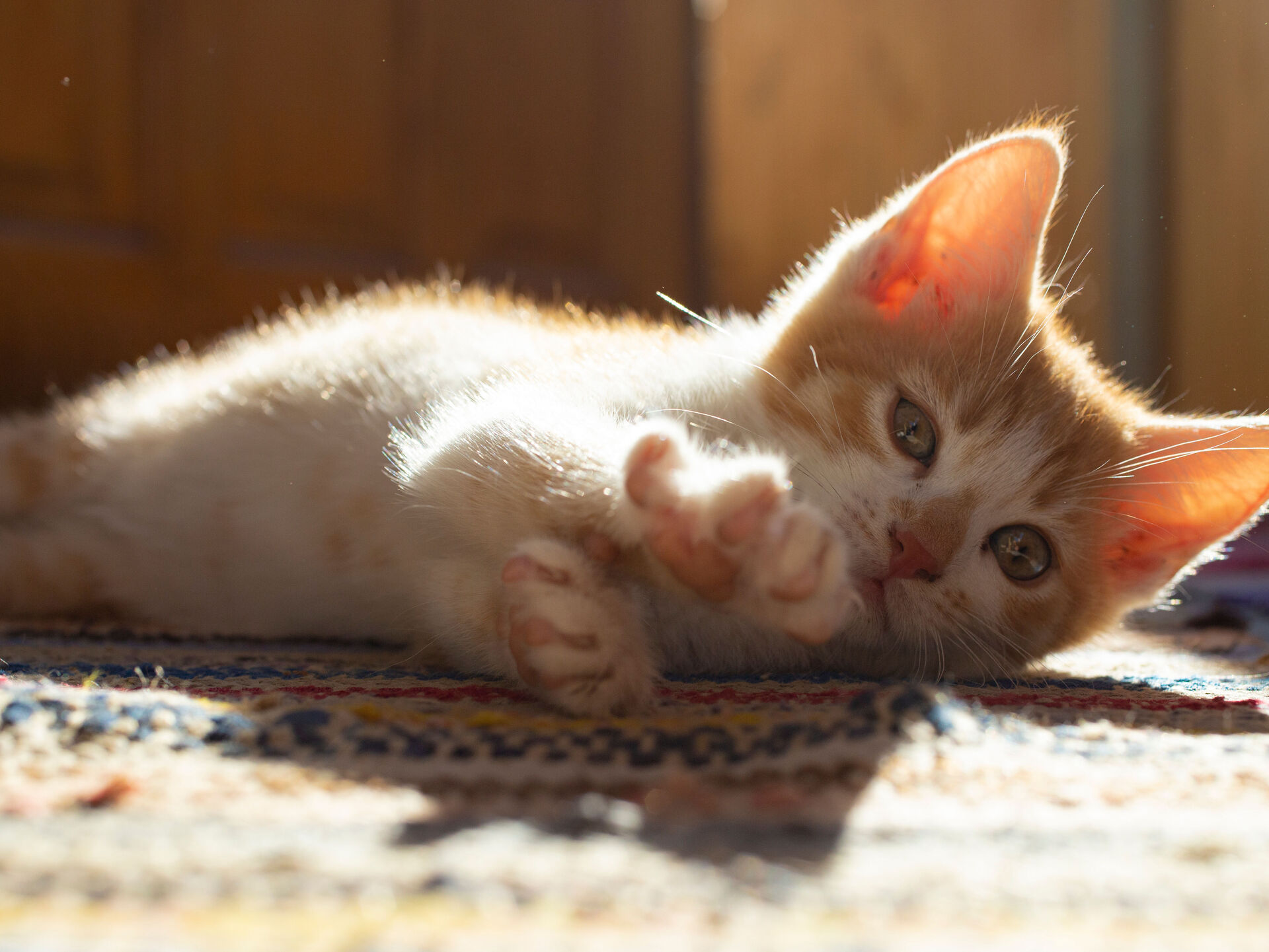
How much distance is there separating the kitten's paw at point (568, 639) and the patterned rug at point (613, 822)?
0.10 ft

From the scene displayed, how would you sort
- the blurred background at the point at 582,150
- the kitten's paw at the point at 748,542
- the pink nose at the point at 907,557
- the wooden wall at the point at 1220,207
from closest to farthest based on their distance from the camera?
the kitten's paw at the point at 748,542
the pink nose at the point at 907,557
the wooden wall at the point at 1220,207
the blurred background at the point at 582,150

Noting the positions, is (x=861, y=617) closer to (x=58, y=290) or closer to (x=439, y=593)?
(x=439, y=593)

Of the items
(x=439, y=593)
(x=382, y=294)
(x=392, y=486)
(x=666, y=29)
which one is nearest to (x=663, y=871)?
(x=439, y=593)

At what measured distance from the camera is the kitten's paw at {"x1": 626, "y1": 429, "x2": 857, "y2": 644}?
0.74 metres

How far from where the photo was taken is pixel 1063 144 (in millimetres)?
1288

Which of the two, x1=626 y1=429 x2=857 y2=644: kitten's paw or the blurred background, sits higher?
the blurred background

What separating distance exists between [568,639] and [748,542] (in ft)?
0.65

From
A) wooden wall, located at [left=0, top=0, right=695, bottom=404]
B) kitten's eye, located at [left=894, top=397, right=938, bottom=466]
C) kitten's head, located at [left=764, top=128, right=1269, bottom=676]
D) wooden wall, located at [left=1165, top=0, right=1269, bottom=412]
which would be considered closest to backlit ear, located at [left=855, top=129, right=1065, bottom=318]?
kitten's head, located at [left=764, top=128, right=1269, bottom=676]

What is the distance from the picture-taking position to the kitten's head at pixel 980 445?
117cm

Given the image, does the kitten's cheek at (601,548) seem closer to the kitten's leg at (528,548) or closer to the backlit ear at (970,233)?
the kitten's leg at (528,548)

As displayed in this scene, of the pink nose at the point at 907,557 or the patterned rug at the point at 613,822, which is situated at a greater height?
the pink nose at the point at 907,557

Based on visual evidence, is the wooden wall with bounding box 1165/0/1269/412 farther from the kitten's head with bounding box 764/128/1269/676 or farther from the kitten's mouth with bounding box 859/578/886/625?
the kitten's mouth with bounding box 859/578/886/625

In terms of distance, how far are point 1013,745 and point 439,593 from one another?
0.63 metres

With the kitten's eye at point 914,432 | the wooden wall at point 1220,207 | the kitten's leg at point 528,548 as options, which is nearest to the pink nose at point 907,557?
the kitten's eye at point 914,432
